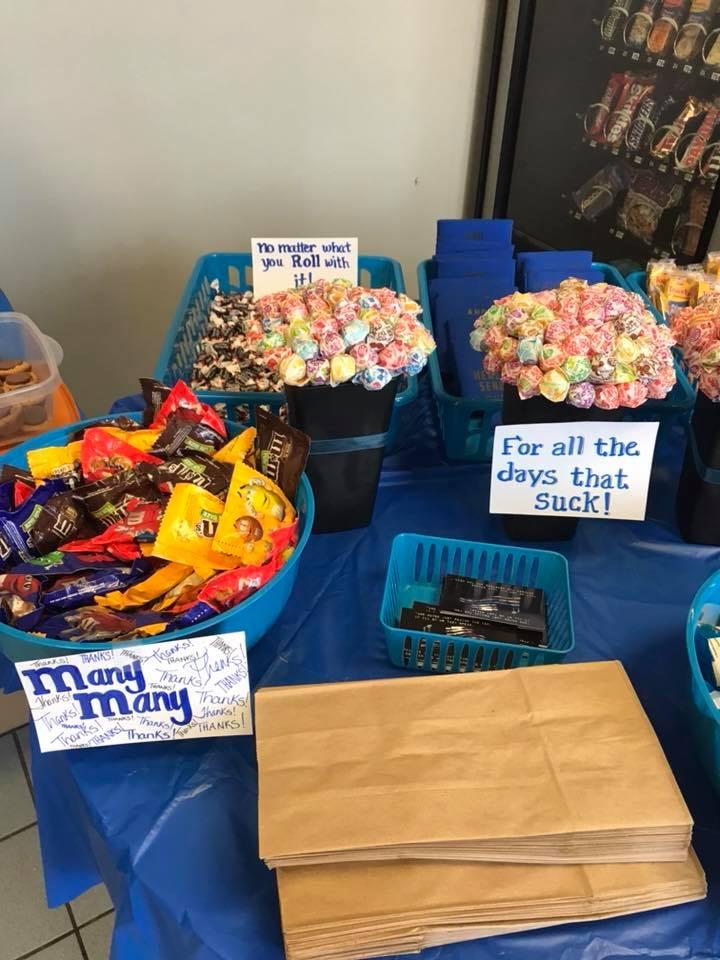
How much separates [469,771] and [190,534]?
37 cm

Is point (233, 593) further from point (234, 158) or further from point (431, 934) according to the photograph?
point (234, 158)

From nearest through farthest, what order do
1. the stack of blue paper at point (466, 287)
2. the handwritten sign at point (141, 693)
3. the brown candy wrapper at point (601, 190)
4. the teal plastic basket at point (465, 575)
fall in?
the handwritten sign at point (141, 693)
the teal plastic basket at point (465, 575)
the stack of blue paper at point (466, 287)
the brown candy wrapper at point (601, 190)

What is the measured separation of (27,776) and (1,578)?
1.05 m

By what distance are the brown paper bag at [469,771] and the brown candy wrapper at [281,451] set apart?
0.26 metres

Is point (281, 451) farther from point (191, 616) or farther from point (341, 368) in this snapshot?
point (191, 616)

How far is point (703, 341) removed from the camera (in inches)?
34.8

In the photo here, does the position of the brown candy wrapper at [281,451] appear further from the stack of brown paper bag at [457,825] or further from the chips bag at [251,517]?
Answer: the stack of brown paper bag at [457,825]

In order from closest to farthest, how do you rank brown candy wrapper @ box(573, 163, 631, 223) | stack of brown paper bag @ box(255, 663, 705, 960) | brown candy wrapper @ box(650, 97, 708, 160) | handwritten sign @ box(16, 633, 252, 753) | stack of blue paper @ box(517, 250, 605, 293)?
stack of brown paper bag @ box(255, 663, 705, 960) → handwritten sign @ box(16, 633, 252, 753) → stack of blue paper @ box(517, 250, 605, 293) → brown candy wrapper @ box(650, 97, 708, 160) → brown candy wrapper @ box(573, 163, 631, 223)

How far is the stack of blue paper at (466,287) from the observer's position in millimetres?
1220

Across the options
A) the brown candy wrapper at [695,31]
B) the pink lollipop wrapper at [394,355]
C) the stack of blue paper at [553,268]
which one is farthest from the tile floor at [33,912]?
the brown candy wrapper at [695,31]

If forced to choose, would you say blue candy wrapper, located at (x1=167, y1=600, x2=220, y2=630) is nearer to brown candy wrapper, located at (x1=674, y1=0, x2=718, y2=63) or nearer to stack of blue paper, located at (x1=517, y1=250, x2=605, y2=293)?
stack of blue paper, located at (x1=517, y1=250, x2=605, y2=293)

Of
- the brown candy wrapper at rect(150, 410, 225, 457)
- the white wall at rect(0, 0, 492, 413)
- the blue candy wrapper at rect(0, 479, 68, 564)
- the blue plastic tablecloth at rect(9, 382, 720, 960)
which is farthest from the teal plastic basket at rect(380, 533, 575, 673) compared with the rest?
the white wall at rect(0, 0, 492, 413)

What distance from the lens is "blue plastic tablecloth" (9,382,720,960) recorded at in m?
0.63

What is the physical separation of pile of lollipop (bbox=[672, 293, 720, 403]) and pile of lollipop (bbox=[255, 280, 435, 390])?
31cm
